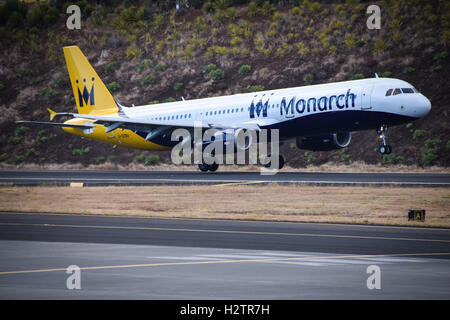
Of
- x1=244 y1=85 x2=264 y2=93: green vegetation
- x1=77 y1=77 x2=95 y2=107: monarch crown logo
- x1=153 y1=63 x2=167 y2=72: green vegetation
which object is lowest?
x1=77 y1=77 x2=95 y2=107: monarch crown logo

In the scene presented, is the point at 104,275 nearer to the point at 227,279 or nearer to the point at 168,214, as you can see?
the point at 227,279

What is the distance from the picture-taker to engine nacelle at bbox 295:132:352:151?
44.8 meters

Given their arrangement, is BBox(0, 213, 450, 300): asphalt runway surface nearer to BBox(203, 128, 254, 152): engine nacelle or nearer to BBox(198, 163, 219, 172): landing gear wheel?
BBox(203, 128, 254, 152): engine nacelle

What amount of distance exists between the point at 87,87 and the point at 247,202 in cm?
2907

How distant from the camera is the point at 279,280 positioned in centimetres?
1248

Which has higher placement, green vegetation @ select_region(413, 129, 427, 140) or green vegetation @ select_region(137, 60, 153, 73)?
green vegetation @ select_region(137, 60, 153, 73)

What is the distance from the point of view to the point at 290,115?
1692 inches

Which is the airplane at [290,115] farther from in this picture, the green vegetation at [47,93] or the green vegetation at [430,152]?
the green vegetation at [47,93]

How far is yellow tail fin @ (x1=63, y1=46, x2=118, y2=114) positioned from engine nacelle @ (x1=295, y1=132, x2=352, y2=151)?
15602 millimetres

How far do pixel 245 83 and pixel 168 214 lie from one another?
45.2 meters

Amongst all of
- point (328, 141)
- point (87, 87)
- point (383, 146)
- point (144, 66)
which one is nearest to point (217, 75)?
point (144, 66)

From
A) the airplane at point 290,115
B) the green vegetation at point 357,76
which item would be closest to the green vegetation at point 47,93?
the airplane at point 290,115

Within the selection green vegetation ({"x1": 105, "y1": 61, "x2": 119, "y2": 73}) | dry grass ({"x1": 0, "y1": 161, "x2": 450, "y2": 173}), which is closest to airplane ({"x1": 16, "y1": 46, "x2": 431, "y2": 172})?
dry grass ({"x1": 0, "y1": 161, "x2": 450, "y2": 173})

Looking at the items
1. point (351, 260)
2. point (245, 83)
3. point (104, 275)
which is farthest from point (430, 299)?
point (245, 83)
